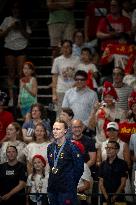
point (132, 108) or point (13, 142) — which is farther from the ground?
point (132, 108)

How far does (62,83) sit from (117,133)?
2569 millimetres

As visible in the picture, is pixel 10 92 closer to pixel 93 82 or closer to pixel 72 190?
pixel 93 82

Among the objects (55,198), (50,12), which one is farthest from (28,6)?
(55,198)

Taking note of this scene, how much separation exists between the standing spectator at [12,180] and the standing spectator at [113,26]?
4040 mm

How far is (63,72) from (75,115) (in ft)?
4.30

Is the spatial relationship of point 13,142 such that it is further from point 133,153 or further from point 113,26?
point 113,26

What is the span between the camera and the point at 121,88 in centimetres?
1510

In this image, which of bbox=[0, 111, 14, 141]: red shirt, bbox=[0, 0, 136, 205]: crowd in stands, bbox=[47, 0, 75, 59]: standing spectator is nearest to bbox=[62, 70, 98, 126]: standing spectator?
bbox=[0, 0, 136, 205]: crowd in stands

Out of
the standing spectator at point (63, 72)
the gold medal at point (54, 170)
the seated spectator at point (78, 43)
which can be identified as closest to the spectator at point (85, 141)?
the gold medal at point (54, 170)

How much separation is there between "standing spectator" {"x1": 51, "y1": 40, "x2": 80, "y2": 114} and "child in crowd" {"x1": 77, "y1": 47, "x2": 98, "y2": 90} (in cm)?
14

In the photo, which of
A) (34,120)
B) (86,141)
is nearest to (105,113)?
(86,141)

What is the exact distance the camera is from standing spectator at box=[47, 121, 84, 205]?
12008 mm

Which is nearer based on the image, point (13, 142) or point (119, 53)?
point (13, 142)

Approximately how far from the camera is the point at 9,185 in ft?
44.2
